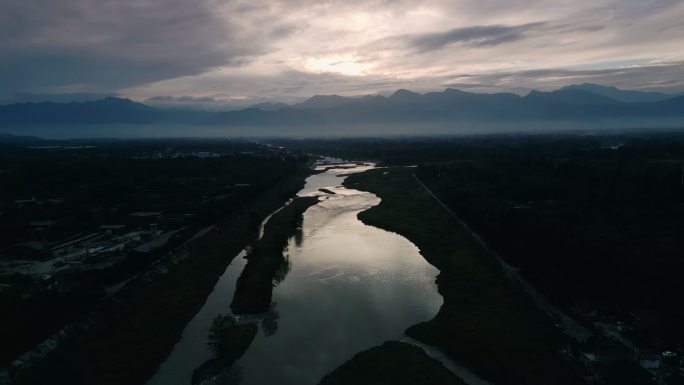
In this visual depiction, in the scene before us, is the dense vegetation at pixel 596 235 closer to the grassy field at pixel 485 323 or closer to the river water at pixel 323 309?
the grassy field at pixel 485 323

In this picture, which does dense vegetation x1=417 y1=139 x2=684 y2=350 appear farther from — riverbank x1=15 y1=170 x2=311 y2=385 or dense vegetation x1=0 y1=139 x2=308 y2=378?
dense vegetation x1=0 y1=139 x2=308 y2=378

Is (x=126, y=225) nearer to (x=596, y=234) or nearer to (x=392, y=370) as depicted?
(x=392, y=370)

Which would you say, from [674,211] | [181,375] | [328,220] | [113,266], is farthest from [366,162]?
[181,375]

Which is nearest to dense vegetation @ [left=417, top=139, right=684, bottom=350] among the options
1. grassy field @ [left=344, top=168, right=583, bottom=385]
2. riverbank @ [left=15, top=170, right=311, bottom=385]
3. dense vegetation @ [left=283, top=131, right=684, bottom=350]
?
dense vegetation @ [left=283, top=131, right=684, bottom=350]

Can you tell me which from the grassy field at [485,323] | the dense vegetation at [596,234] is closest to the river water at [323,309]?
the grassy field at [485,323]

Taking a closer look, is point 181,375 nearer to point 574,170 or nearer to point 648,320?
point 648,320

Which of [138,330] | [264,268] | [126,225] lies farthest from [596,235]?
[126,225]
